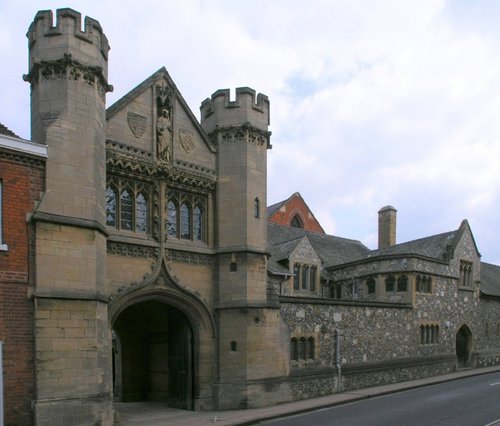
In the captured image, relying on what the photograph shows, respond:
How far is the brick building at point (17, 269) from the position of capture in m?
12.6

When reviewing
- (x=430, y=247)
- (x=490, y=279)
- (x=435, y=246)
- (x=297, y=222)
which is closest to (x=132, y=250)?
(x=435, y=246)

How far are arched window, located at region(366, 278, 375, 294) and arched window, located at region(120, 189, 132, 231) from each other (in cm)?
1477

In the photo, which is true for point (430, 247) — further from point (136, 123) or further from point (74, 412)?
point (74, 412)

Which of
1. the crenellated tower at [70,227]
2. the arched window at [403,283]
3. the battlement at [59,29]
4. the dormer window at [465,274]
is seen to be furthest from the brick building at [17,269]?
the dormer window at [465,274]

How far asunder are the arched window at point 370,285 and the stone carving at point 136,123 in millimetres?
15119

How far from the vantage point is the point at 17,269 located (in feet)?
42.7

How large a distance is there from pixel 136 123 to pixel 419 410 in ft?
40.4

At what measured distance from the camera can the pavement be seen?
51.3ft

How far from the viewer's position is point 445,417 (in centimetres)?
1568

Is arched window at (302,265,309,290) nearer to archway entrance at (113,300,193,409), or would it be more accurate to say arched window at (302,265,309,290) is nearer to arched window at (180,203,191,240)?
archway entrance at (113,300,193,409)

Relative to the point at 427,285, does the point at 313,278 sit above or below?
above

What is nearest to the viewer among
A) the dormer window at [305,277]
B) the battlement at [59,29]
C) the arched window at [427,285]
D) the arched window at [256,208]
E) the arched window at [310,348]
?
the battlement at [59,29]

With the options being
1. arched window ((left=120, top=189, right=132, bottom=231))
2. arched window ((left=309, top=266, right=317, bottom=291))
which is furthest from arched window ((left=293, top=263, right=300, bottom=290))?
arched window ((left=120, top=189, right=132, bottom=231))

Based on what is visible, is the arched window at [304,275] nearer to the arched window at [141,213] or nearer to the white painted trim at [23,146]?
the arched window at [141,213]
